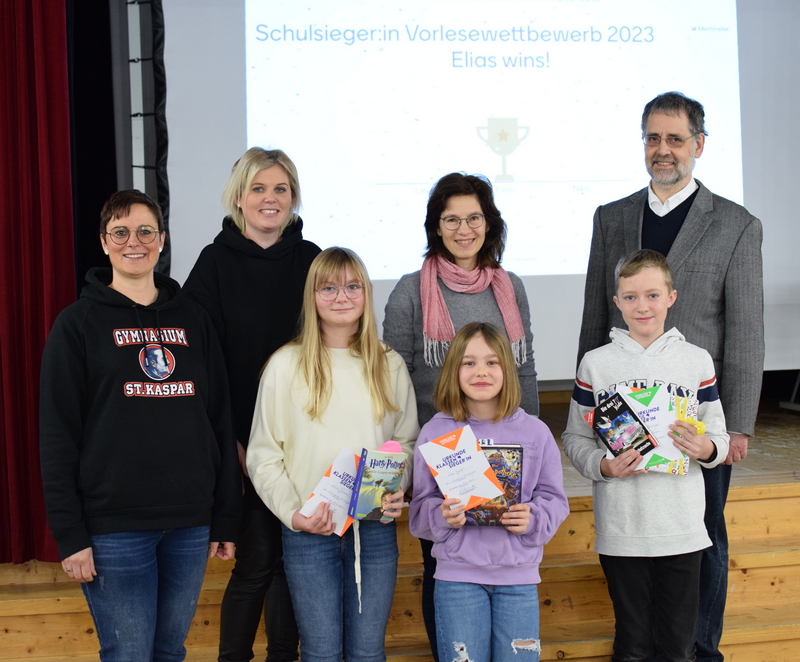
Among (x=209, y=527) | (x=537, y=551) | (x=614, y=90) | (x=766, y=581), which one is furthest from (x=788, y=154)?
(x=209, y=527)

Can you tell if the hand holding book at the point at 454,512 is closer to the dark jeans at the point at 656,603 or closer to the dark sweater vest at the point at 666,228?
the dark jeans at the point at 656,603

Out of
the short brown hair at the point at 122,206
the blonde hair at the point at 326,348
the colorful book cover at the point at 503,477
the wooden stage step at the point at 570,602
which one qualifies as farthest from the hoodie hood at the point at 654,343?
the short brown hair at the point at 122,206

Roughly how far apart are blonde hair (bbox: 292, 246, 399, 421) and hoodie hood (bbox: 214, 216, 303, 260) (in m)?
0.23

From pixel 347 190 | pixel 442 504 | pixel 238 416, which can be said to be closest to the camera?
pixel 442 504

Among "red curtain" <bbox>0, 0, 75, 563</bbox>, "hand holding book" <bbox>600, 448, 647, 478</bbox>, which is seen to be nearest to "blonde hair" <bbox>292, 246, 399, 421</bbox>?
"hand holding book" <bbox>600, 448, 647, 478</bbox>

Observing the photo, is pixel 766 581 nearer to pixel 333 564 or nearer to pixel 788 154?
pixel 333 564

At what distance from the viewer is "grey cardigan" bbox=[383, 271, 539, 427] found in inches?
84.8

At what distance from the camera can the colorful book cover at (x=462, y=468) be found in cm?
180

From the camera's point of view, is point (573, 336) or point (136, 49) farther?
point (573, 336)

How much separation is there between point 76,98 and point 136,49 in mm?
373

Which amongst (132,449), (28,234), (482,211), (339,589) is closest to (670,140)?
(482,211)

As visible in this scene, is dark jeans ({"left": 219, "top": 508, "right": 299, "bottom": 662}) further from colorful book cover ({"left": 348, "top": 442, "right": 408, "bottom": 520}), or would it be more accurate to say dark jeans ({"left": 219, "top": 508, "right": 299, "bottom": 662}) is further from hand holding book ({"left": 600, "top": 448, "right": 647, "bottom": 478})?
hand holding book ({"left": 600, "top": 448, "right": 647, "bottom": 478})

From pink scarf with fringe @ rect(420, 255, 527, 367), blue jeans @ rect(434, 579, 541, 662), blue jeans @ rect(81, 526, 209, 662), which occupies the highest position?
pink scarf with fringe @ rect(420, 255, 527, 367)

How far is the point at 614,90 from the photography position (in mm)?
3697
